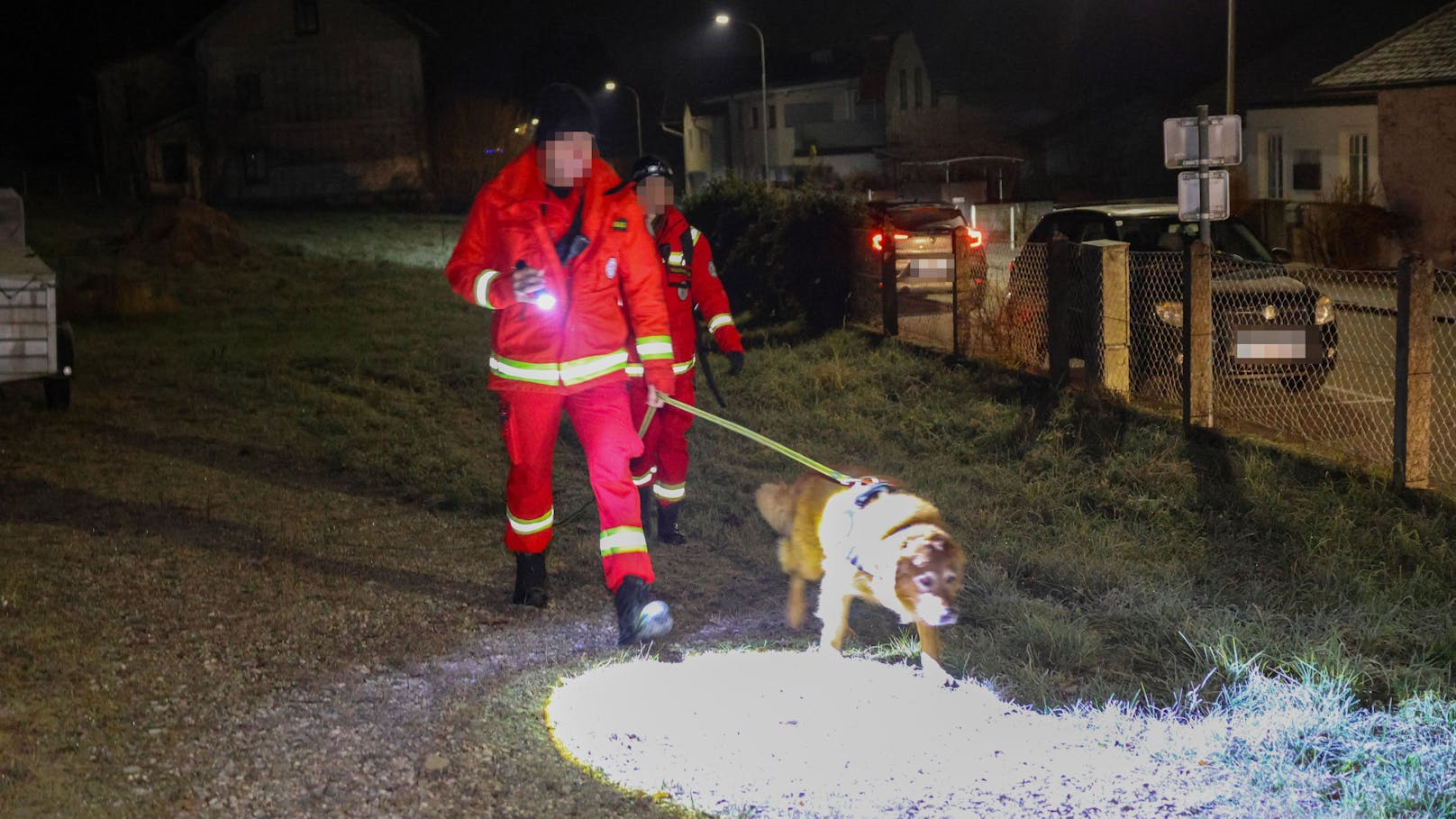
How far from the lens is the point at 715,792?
12.4 ft

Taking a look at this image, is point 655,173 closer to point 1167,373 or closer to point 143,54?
point 1167,373

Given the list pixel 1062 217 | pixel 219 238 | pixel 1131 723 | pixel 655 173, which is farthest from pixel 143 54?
pixel 1131 723

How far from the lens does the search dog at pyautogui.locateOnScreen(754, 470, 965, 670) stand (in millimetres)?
4648

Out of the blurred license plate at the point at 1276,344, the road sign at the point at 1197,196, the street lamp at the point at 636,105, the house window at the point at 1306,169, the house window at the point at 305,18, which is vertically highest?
the house window at the point at 305,18

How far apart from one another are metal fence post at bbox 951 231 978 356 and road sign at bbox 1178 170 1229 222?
5.91 feet

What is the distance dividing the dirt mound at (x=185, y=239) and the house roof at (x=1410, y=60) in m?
19.8

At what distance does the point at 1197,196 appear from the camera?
10.7m

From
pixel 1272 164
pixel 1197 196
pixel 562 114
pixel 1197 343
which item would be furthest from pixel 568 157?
pixel 1272 164

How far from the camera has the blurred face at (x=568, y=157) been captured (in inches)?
204

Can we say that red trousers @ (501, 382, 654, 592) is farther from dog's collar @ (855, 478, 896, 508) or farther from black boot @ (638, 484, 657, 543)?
black boot @ (638, 484, 657, 543)

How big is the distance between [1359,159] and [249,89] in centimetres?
3968

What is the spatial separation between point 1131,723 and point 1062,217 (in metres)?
9.12

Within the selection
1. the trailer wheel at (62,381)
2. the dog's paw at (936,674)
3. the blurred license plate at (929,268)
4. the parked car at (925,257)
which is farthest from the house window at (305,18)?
the dog's paw at (936,674)

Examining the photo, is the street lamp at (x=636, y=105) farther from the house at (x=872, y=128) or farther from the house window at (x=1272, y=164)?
the house window at (x=1272, y=164)
